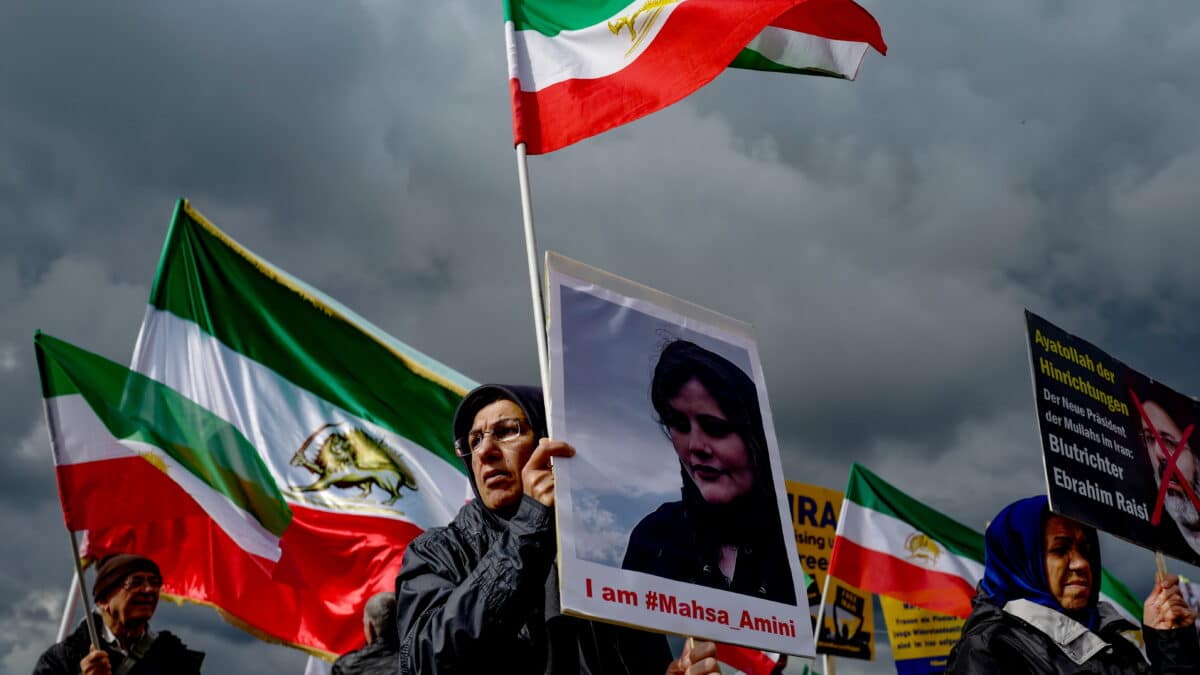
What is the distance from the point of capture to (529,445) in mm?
3613

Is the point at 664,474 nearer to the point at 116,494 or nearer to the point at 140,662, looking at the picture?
the point at 140,662

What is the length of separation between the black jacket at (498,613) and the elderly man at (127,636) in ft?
9.90

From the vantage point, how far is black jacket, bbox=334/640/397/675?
244 inches

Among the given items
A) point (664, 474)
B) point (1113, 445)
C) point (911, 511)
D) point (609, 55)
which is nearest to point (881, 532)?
point (911, 511)

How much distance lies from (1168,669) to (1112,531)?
25.6 inches

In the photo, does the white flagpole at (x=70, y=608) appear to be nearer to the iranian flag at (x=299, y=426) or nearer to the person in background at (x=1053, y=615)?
the iranian flag at (x=299, y=426)

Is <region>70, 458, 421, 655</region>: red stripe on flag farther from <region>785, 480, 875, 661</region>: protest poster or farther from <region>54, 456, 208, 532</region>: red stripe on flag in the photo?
<region>785, 480, 875, 661</region>: protest poster

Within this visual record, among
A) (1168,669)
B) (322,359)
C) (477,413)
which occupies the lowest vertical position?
(1168,669)

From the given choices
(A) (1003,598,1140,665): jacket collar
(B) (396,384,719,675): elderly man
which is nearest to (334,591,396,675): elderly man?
(B) (396,384,719,675): elderly man

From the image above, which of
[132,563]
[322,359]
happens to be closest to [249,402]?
[322,359]

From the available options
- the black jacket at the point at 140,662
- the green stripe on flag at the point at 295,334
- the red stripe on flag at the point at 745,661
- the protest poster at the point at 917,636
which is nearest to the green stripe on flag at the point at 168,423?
the green stripe on flag at the point at 295,334

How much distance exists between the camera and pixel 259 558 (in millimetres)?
7891

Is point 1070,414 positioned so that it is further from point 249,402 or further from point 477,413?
point 249,402

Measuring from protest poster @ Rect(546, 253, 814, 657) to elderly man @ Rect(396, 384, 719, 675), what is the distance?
120 millimetres
